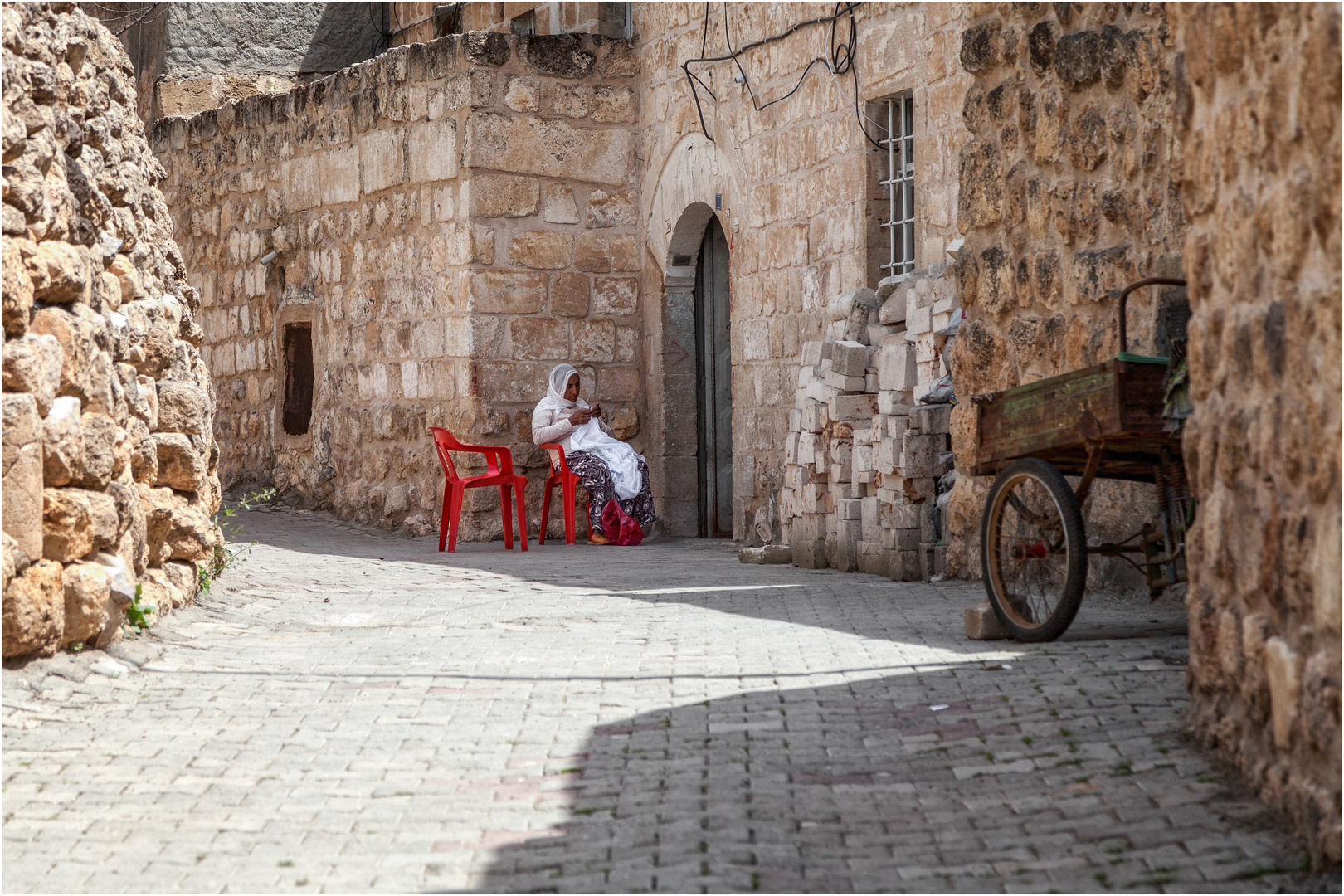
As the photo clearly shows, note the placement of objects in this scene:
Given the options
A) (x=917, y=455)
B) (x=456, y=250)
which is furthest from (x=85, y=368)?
(x=456, y=250)

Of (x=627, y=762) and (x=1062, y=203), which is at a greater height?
(x=1062, y=203)

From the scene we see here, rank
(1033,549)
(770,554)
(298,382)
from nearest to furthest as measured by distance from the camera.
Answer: (1033,549) → (770,554) → (298,382)

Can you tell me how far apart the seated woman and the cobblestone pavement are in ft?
15.8

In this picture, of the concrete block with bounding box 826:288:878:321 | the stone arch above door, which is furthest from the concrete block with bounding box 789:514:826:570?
the stone arch above door

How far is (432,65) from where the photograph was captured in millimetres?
11891

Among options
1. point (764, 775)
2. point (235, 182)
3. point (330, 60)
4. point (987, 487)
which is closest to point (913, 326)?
point (987, 487)

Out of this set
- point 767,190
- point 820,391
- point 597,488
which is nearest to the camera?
point 820,391

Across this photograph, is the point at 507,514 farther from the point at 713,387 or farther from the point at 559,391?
the point at 713,387

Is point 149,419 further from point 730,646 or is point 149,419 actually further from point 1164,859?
point 1164,859

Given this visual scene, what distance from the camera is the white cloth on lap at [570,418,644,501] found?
1146cm

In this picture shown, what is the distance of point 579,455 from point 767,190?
7.79 ft

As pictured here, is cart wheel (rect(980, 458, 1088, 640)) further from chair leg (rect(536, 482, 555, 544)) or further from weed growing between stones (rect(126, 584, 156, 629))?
chair leg (rect(536, 482, 555, 544))

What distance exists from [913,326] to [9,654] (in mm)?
4867

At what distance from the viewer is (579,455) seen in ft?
37.7
